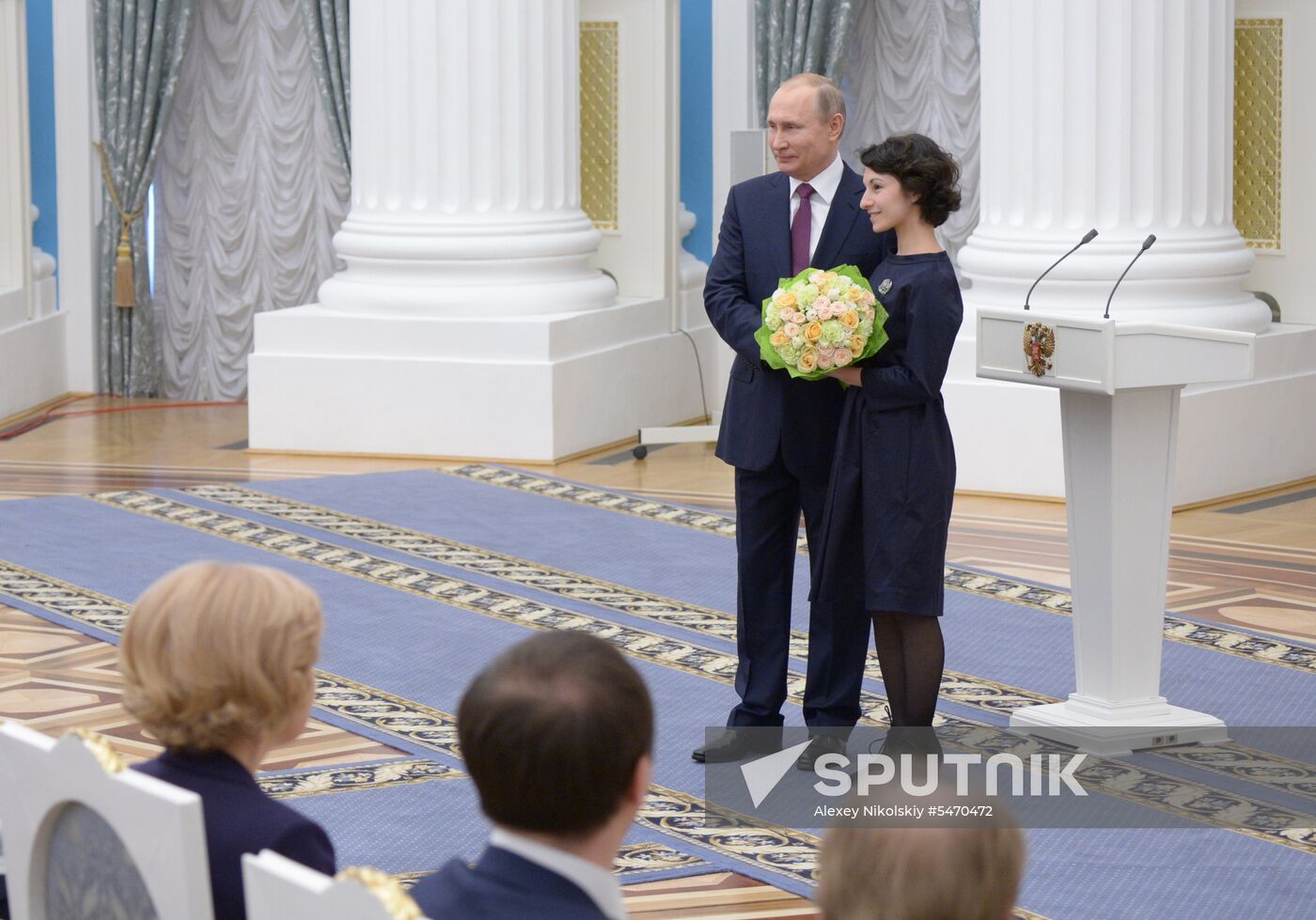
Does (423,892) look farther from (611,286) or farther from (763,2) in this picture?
(763,2)

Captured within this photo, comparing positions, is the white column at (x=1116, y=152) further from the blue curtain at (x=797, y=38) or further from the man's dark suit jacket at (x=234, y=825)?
the man's dark suit jacket at (x=234, y=825)

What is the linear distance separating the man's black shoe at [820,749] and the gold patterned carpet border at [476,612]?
38 cm

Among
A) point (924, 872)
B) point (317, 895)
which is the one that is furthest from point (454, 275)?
point (924, 872)

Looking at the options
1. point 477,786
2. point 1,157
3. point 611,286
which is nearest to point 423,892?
point 477,786

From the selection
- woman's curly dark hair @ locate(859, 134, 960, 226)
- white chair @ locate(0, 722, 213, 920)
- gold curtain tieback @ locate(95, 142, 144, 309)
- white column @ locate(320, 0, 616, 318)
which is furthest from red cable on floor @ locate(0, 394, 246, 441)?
white chair @ locate(0, 722, 213, 920)

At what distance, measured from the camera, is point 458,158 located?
30.5ft

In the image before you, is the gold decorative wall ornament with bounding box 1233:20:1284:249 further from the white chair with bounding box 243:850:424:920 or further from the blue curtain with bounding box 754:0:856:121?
the white chair with bounding box 243:850:424:920

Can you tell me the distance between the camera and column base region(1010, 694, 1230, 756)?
4.64 m

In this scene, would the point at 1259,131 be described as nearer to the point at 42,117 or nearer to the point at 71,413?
the point at 71,413

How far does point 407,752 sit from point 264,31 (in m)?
7.67

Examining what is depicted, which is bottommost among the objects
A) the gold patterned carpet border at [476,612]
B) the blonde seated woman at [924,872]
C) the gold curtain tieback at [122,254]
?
the gold patterned carpet border at [476,612]

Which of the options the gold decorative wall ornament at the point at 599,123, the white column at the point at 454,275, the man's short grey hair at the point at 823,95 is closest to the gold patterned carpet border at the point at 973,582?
the white column at the point at 454,275

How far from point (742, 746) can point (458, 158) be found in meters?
5.31

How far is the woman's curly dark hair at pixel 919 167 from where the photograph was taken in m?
4.03
